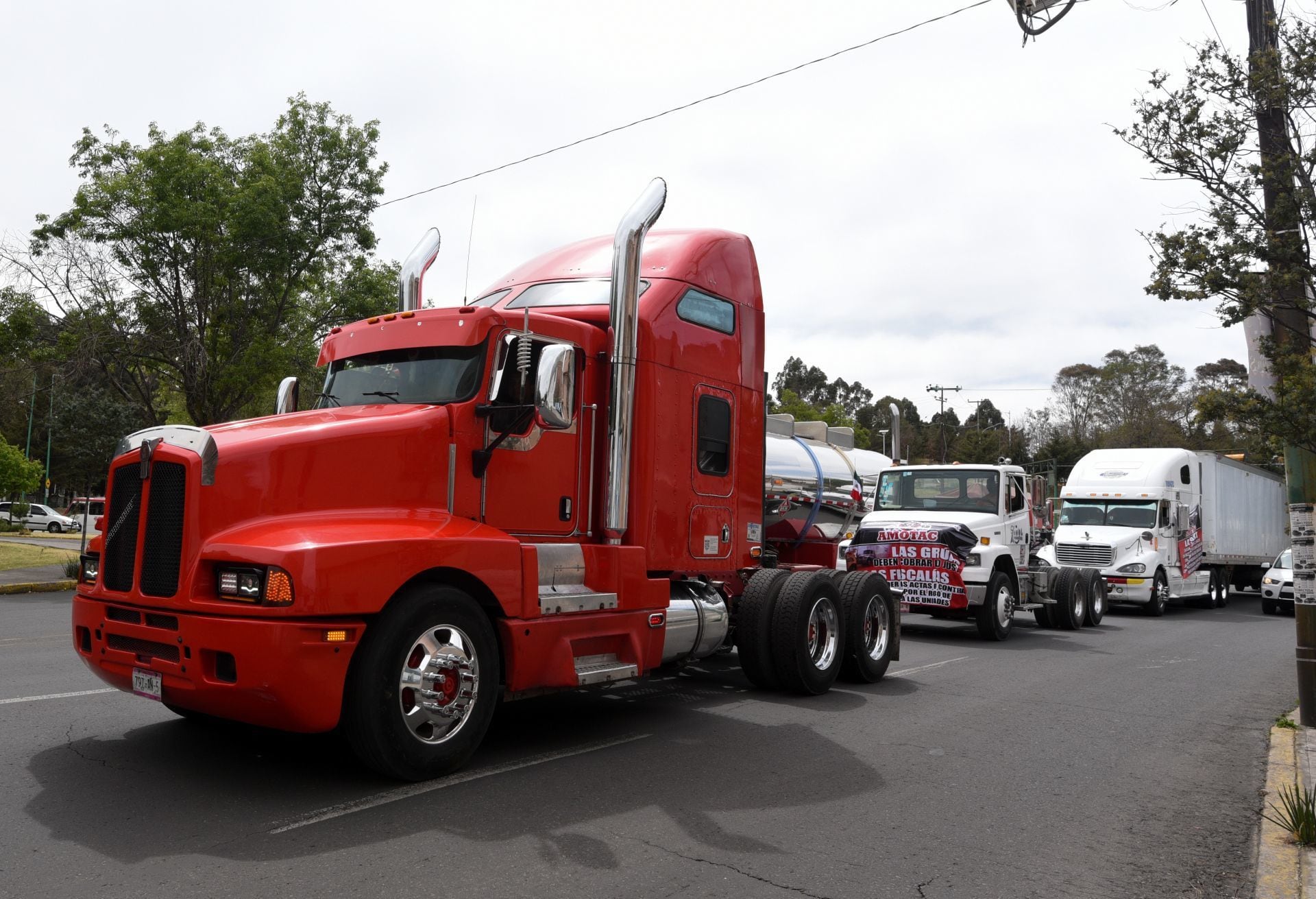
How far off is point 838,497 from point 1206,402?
24.3 ft

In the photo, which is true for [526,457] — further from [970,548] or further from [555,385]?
[970,548]

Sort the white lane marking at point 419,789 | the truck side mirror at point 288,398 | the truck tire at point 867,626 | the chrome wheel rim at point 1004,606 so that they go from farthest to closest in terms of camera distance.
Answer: the chrome wheel rim at point 1004,606
the truck tire at point 867,626
the truck side mirror at point 288,398
the white lane marking at point 419,789

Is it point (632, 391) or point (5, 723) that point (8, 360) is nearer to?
point (5, 723)

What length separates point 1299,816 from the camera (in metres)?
5.26

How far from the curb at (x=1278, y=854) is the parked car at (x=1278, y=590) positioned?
692 inches

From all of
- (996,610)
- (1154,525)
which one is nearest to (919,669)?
(996,610)

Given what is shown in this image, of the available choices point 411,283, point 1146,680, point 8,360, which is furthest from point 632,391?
point 8,360

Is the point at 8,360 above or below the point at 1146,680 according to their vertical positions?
above

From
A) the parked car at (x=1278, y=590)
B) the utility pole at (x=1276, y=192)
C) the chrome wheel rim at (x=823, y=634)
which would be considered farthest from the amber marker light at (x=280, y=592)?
the parked car at (x=1278, y=590)

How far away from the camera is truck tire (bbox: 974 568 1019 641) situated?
14711 mm

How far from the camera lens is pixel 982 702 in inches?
367

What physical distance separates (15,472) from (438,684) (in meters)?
42.8

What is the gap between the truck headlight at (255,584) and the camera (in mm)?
5035

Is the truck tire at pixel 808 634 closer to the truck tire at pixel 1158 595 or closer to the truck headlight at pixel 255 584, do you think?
the truck headlight at pixel 255 584
